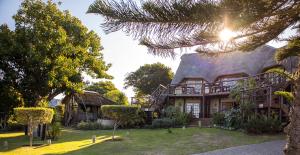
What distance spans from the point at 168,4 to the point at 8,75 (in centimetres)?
1679

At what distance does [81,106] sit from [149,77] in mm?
12956

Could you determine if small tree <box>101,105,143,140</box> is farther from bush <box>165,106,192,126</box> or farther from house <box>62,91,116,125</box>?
house <box>62,91,116,125</box>

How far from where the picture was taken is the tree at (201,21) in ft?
18.1

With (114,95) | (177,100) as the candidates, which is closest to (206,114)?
(177,100)

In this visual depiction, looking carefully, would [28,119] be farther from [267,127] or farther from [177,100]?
[177,100]

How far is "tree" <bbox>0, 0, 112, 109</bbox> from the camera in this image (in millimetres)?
19312

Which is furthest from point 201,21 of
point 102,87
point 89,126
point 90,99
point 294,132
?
point 102,87

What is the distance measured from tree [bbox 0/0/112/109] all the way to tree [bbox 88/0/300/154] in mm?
14071

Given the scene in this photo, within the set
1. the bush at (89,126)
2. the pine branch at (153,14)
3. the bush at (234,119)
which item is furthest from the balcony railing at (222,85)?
the pine branch at (153,14)

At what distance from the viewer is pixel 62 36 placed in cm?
2009

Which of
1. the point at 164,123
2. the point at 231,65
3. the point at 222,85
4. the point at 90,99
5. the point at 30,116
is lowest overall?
the point at 164,123

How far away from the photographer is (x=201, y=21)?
579 cm

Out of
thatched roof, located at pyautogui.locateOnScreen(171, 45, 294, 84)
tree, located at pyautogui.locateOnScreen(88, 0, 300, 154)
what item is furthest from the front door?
tree, located at pyautogui.locateOnScreen(88, 0, 300, 154)

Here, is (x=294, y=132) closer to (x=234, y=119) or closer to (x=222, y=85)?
(x=234, y=119)
